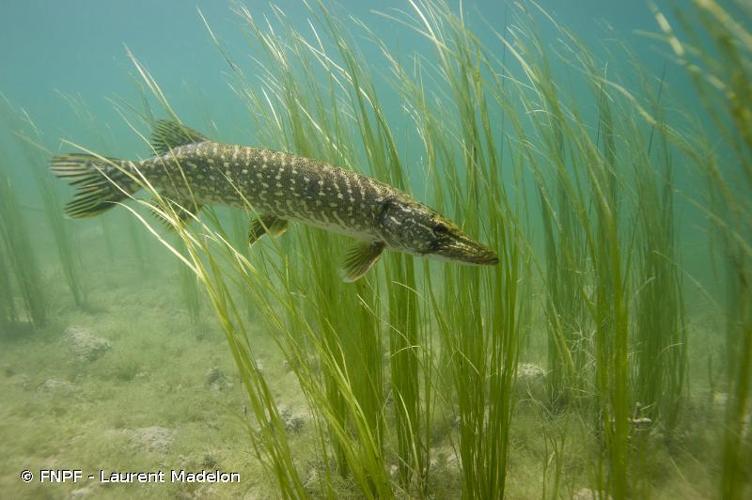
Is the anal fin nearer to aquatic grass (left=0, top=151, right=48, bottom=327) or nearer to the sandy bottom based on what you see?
the sandy bottom

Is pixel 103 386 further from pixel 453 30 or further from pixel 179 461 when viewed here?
pixel 453 30

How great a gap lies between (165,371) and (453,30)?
569cm

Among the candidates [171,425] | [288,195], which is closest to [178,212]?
[288,195]

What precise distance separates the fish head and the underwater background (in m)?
0.15

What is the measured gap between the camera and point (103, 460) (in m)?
3.79

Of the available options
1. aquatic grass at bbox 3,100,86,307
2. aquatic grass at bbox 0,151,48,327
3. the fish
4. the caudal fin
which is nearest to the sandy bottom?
aquatic grass at bbox 0,151,48,327

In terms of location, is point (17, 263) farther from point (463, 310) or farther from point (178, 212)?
point (463, 310)

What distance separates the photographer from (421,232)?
8.90 ft

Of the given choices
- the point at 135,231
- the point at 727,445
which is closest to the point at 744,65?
the point at 727,445

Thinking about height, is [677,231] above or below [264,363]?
above

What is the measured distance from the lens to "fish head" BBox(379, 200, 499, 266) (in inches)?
102

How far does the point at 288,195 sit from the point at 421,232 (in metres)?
1.01

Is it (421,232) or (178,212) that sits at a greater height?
(178,212)

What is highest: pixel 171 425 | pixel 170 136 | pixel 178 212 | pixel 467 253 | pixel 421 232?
pixel 170 136
